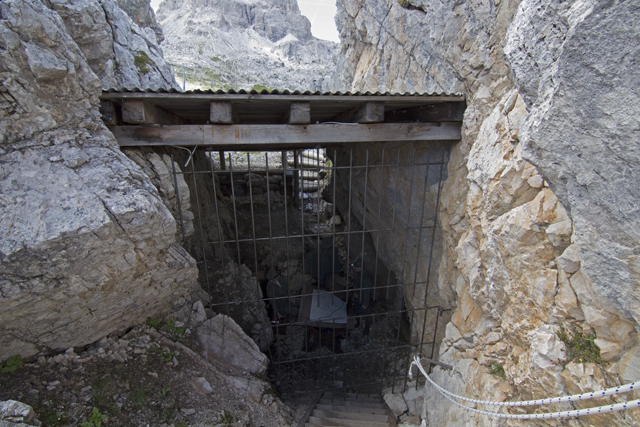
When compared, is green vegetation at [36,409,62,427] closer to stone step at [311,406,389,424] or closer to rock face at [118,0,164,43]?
stone step at [311,406,389,424]

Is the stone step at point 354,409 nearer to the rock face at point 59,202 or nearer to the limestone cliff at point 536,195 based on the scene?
the limestone cliff at point 536,195

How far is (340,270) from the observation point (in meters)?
9.69

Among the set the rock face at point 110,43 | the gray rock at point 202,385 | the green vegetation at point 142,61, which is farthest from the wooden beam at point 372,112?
the green vegetation at point 142,61

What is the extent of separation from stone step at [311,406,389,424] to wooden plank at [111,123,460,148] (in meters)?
4.41

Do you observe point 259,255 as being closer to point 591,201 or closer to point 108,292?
point 108,292

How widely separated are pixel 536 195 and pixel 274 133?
305cm

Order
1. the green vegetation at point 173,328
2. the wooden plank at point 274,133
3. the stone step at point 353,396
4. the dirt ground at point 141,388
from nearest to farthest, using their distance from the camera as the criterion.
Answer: the dirt ground at point 141,388 < the wooden plank at point 274,133 < the green vegetation at point 173,328 < the stone step at point 353,396

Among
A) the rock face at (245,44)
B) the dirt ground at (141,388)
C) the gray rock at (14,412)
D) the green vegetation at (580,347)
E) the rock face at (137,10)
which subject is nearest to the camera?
the green vegetation at (580,347)

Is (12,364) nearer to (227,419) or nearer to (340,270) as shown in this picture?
(227,419)

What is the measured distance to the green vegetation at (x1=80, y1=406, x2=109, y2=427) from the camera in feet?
11.9

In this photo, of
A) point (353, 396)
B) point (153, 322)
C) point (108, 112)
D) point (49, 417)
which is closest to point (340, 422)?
point (353, 396)

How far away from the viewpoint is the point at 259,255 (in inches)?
392

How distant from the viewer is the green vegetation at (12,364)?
3.78 metres

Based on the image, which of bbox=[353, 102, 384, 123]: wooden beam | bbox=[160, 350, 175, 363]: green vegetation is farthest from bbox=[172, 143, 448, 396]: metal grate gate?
bbox=[160, 350, 175, 363]: green vegetation
